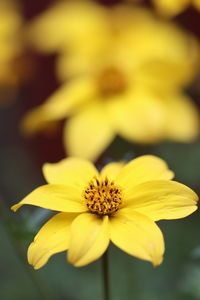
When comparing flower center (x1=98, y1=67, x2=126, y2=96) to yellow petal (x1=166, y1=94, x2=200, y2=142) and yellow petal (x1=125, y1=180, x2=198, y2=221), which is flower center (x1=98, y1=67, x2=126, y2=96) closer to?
yellow petal (x1=166, y1=94, x2=200, y2=142)

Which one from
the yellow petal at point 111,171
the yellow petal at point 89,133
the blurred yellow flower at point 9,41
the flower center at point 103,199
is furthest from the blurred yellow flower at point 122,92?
the flower center at point 103,199

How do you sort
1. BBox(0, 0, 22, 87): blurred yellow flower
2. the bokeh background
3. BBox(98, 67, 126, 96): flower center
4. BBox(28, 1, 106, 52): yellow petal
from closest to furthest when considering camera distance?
1. the bokeh background
2. BBox(98, 67, 126, 96): flower center
3. BBox(0, 0, 22, 87): blurred yellow flower
4. BBox(28, 1, 106, 52): yellow petal

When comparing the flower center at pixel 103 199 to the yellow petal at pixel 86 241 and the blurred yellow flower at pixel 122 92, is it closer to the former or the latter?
the yellow petal at pixel 86 241

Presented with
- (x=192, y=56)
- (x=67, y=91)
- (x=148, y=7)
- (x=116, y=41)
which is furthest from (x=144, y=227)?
(x=148, y=7)

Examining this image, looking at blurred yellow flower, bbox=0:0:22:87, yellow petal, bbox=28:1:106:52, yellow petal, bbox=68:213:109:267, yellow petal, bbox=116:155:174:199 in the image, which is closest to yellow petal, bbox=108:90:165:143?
blurred yellow flower, bbox=0:0:22:87

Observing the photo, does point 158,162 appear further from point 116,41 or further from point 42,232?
point 116,41
